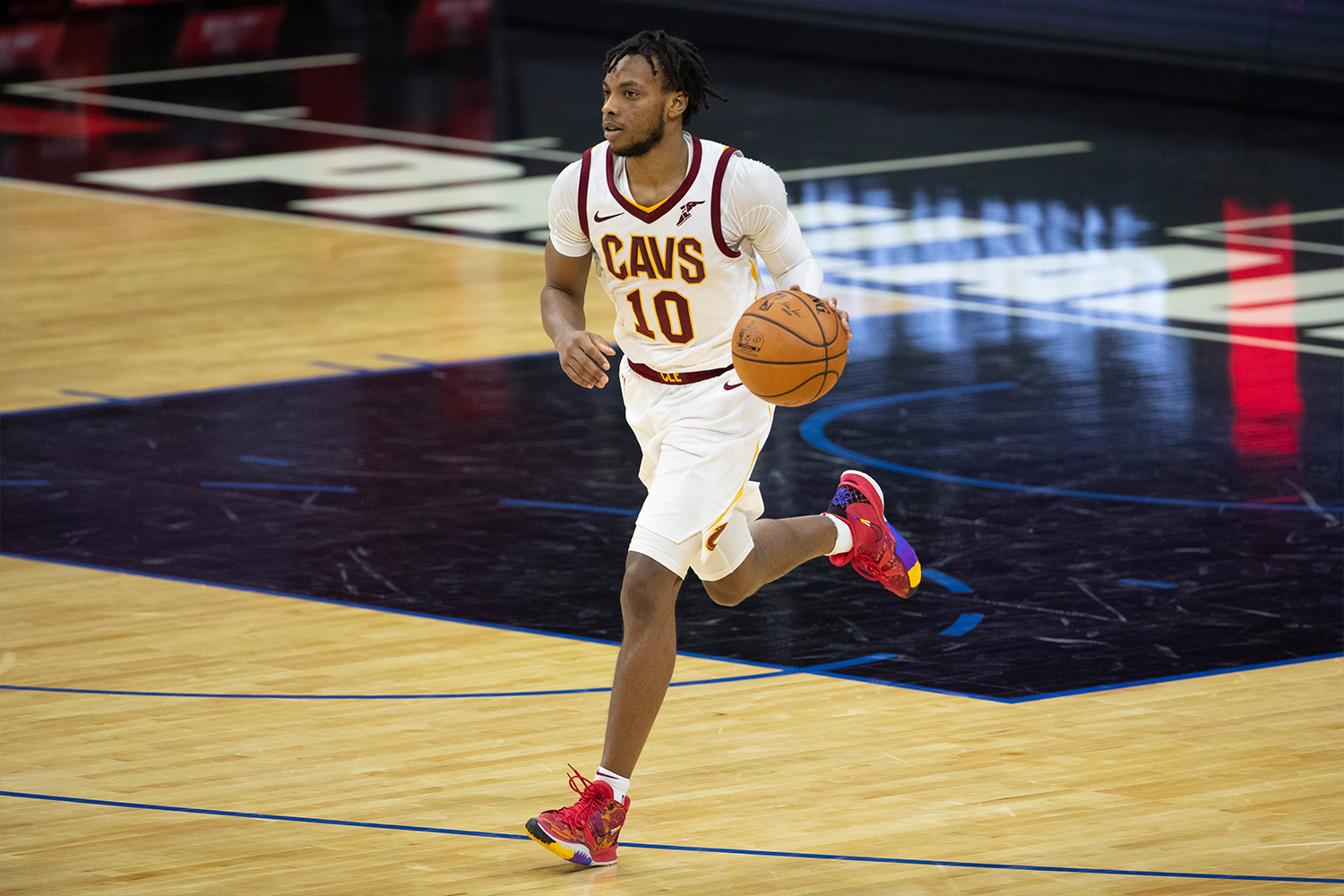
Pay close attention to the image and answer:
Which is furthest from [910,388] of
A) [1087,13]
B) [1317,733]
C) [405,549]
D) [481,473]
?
Answer: [1087,13]

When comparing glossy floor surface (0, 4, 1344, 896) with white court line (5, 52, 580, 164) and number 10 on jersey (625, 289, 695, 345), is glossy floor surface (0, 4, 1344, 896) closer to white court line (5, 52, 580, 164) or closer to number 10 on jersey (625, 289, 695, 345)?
white court line (5, 52, 580, 164)

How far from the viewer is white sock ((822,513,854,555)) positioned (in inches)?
284

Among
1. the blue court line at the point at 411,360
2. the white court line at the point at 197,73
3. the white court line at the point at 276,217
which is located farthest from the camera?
the white court line at the point at 197,73

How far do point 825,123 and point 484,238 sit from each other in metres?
5.14

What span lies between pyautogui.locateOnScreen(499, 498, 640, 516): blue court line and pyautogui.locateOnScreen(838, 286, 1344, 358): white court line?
4188 millimetres

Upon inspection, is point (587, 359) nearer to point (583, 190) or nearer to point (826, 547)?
point (583, 190)

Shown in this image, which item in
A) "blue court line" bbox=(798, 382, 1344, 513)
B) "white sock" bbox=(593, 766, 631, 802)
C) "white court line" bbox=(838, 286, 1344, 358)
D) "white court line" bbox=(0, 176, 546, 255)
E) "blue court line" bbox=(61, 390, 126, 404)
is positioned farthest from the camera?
"white court line" bbox=(0, 176, 546, 255)

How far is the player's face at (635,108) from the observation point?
6.17m

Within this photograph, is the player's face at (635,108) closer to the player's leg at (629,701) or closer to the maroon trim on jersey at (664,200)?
the maroon trim on jersey at (664,200)

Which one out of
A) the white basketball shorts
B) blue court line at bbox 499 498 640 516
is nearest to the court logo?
the white basketball shorts

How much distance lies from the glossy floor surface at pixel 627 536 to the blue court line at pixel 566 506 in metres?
0.03

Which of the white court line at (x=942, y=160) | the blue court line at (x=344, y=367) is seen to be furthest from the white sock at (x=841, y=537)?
the white court line at (x=942, y=160)

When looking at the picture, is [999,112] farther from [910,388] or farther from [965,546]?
[965,546]

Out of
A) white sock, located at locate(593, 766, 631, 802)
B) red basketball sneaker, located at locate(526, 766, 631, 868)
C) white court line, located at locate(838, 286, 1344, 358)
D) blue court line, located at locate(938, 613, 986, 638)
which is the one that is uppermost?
white sock, located at locate(593, 766, 631, 802)
